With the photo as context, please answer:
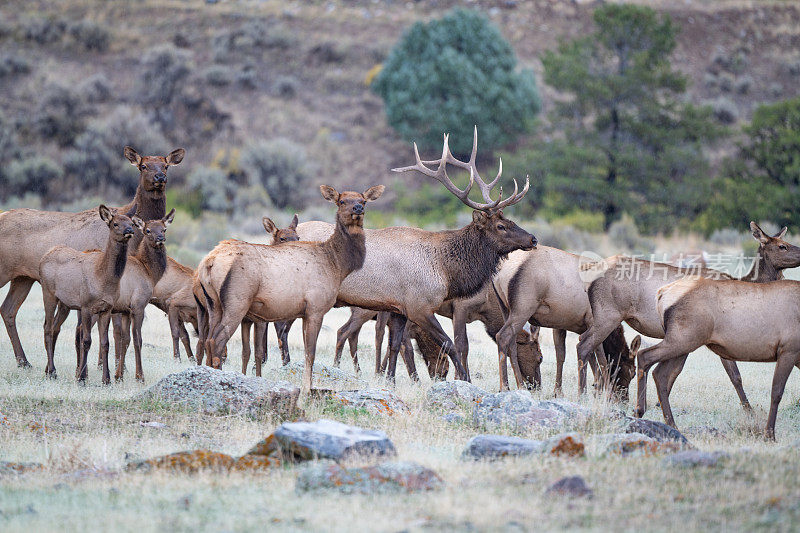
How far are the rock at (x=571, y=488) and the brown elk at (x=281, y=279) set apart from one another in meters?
4.51

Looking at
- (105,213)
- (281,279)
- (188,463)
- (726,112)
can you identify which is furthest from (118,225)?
(726,112)

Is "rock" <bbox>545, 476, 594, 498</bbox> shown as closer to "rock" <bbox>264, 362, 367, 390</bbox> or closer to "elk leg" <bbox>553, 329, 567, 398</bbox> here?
"rock" <bbox>264, 362, 367, 390</bbox>

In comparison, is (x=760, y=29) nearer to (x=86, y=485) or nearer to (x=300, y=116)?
(x=300, y=116)

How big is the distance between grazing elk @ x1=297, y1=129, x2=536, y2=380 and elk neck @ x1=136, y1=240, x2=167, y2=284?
94.4 inches

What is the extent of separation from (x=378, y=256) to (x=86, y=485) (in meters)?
6.02

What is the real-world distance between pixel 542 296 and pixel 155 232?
5.01 metres

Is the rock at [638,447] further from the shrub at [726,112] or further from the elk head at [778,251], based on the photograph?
the shrub at [726,112]

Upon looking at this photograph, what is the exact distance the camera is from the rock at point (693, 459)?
284 inches

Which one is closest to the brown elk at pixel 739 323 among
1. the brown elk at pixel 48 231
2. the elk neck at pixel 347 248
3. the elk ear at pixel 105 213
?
the elk neck at pixel 347 248

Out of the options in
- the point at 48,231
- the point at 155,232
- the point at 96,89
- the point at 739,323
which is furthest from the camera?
the point at 96,89

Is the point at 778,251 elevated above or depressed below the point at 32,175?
above

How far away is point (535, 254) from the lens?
1277 centimetres

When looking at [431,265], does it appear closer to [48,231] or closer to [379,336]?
[379,336]

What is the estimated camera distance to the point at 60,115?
140 feet
